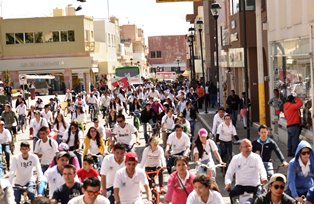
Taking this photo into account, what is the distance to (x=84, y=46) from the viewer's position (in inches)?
3174

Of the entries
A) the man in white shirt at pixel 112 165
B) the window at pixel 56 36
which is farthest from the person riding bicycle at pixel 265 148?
the window at pixel 56 36

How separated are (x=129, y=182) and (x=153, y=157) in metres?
3.51

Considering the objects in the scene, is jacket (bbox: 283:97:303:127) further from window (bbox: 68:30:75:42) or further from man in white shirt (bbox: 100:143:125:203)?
window (bbox: 68:30:75:42)

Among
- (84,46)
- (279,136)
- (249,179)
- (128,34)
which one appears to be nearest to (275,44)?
(279,136)

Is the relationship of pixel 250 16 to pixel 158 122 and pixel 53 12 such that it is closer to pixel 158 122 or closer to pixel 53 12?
pixel 158 122

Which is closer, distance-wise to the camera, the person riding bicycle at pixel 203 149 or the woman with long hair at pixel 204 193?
the woman with long hair at pixel 204 193

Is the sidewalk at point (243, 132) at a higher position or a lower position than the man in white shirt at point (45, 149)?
lower

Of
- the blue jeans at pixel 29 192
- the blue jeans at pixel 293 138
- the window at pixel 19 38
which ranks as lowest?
the blue jeans at pixel 293 138

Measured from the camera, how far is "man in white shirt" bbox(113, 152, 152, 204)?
32.4 ft

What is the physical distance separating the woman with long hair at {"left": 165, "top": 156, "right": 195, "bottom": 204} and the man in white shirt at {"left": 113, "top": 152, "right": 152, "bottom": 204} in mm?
357

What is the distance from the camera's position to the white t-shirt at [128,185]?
9930mm

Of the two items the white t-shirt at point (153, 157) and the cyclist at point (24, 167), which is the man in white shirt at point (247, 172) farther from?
the cyclist at point (24, 167)

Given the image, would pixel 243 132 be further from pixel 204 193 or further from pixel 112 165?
pixel 204 193

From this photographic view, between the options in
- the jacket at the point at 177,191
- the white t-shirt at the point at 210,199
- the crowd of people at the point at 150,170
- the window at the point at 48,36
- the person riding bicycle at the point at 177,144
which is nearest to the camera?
the white t-shirt at the point at 210,199
